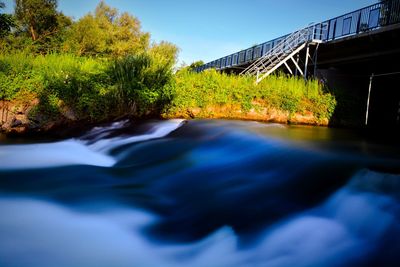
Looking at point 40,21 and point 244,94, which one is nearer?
point 244,94

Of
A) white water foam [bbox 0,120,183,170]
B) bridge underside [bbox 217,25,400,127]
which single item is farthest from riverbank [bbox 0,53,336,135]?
bridge underside [bbox 217,25,400,127]

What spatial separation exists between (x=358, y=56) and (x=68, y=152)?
46.8 feet

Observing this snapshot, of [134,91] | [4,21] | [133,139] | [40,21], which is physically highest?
[40,21]

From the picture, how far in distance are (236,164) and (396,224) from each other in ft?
9.93

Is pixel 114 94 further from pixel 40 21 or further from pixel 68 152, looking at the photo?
pixel 40 21

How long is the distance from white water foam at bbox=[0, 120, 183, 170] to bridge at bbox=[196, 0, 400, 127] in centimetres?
753

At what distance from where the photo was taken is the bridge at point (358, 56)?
14.8 meters

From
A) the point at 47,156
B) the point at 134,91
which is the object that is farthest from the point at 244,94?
the point at 47,156

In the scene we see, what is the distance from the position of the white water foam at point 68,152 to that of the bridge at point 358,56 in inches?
296

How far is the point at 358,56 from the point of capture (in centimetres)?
1686

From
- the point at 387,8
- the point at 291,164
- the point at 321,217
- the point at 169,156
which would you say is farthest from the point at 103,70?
the point at 387,8

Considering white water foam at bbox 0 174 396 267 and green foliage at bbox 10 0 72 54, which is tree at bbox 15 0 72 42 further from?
white water foam at bbox 0 174 396 267

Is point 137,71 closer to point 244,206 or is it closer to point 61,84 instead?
point 61,84

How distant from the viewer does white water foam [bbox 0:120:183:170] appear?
6934 millimetres
